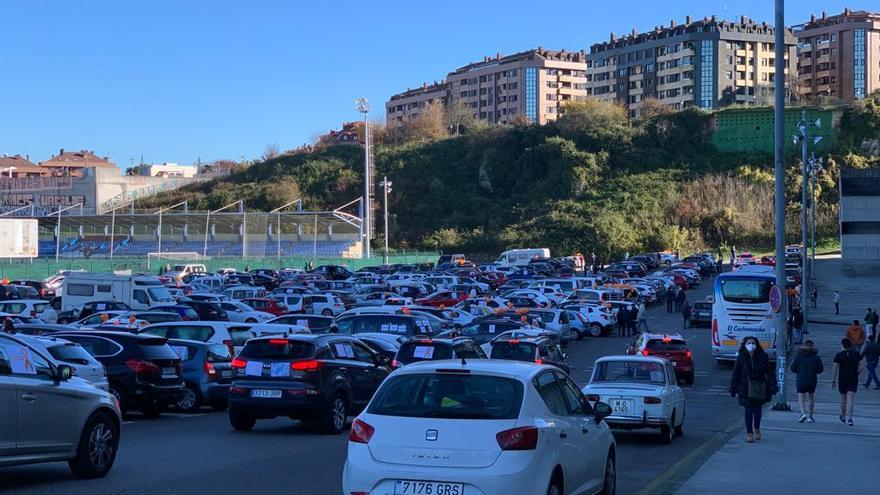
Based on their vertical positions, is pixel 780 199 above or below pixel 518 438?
above

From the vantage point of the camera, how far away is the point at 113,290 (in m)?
43.9

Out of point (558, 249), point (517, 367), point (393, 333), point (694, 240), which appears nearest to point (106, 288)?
point (393, 333)

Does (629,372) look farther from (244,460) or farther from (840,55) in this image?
(840,55)

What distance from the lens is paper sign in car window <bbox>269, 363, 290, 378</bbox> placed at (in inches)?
664

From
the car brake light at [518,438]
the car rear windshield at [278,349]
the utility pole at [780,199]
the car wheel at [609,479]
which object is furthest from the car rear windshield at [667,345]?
the car brake light at [518,438]

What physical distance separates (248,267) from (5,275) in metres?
17.8

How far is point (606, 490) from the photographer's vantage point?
36.5 feet

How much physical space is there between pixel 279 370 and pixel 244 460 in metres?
3.08

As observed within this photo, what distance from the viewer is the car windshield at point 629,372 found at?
1836 centimetres

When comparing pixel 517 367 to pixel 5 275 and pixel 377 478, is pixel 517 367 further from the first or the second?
pixel 5 275

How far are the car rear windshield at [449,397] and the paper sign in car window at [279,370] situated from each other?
305 inches

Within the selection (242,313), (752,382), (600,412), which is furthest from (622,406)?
(242,313)

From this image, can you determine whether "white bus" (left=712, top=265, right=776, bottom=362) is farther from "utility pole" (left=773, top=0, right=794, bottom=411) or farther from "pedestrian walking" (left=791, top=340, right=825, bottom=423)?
"pedestrian walking" (left=791, top=340, right=825, bottom=423)

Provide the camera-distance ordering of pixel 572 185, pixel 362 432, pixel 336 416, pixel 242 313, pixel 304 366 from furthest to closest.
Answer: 1. pixel 572 185
2. pixel 242 313
3. pixel 336 416
4. pixel 304 366
5. pixel 362 432
